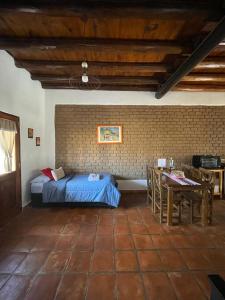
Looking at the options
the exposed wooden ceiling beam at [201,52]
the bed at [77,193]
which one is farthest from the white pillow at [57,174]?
the exposed wooden ceiling beam at [201,52]

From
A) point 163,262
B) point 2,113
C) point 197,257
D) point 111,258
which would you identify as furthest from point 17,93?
point 197,257

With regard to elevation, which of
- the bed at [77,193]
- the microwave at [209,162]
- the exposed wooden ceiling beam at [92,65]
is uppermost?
the exposed wooden ceiling beam at [92,65]

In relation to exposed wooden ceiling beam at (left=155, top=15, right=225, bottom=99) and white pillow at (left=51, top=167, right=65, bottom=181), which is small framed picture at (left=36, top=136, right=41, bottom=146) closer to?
white pillow at (left=51, top=167, right=65, bottom=181)

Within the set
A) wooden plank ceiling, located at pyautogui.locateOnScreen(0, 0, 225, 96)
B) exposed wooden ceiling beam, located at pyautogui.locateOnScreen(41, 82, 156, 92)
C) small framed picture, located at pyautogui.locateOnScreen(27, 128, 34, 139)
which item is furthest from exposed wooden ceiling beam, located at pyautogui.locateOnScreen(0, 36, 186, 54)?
exposed wooden ceiling beam, located at pyautogui.locateOnScreen(41, 82, 156, 92)

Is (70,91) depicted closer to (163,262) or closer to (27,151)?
(27,151)

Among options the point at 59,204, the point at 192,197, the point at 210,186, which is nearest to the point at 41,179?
the point at 59,204

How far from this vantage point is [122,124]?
5723 millimetres

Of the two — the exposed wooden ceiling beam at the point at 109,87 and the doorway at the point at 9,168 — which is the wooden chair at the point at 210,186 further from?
the doorway at the point at 9,168

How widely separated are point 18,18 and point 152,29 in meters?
1.71

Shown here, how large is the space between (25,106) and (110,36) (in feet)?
7.79

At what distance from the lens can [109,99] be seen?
571 cm

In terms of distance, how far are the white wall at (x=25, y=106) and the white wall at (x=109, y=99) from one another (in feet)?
0.67

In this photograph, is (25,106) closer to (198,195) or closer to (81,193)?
(81,193)

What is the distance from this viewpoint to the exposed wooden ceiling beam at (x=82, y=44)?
3.05 meters
